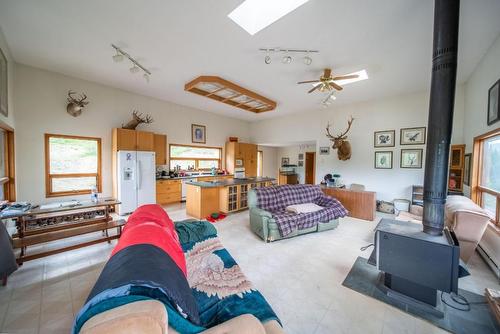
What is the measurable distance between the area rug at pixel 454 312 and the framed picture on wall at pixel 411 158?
3516 mm

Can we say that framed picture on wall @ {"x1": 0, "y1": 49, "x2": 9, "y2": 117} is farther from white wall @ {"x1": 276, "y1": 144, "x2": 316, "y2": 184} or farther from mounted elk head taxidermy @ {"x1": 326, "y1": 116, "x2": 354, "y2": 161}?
white wall @ {"x1": 276, "y1": 144, "x2": 316, "y2": 184}

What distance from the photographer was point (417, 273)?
5.86 ft

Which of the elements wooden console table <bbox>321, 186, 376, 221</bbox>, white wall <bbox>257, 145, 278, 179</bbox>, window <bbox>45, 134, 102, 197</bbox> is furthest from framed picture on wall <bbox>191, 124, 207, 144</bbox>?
wooden console table <bbox>321, 186, 376, 221</bbox>

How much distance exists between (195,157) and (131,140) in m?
2.37

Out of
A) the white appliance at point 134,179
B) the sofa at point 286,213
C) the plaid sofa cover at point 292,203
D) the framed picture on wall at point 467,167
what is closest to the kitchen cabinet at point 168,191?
the white appliance at point 134,179

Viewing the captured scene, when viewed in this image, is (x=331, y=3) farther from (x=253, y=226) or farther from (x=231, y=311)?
(x=253, y=226)

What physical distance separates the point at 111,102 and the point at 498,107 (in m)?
7.12

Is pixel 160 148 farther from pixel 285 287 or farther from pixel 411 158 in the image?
pixel 411 158

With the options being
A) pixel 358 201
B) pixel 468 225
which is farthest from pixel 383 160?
pixel 468 225

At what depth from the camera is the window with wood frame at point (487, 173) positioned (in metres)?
2.71

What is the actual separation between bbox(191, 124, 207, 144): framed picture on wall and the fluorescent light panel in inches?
180

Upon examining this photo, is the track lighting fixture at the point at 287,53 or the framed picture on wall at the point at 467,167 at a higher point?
the track lighting fixture at the point at 287,53

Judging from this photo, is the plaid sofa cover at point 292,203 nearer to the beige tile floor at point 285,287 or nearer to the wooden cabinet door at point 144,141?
Answer: the beige tile floor at point 285,287

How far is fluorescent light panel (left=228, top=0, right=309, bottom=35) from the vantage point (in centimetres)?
217
